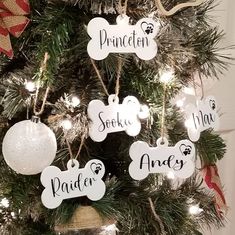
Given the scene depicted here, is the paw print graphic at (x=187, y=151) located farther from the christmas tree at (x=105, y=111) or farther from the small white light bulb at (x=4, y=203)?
the small white light bulb at (x=4, y=203)

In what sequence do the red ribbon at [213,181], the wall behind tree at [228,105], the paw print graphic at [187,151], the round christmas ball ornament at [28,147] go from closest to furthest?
the round christmas ball ornament at [28,147] → the paw print graphic at [187,151] → the red ribbon at [213,181] → the wall behind tree at [228,105]

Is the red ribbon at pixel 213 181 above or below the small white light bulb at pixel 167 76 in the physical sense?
below

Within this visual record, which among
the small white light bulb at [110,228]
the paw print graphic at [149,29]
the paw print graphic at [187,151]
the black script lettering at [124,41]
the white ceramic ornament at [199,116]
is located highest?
the paw print graphic at [149,29]

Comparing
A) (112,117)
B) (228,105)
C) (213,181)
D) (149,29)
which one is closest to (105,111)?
(112,117)

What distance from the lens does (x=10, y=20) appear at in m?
0.63

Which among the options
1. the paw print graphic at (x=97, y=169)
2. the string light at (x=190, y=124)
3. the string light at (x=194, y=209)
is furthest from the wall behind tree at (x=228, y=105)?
the paw print graphic at (x=97, y=169)

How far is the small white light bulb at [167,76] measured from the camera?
28.0 inches

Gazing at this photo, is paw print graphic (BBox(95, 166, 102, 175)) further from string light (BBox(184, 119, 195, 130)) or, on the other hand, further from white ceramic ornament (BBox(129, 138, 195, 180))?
string light (BBox(184, 119, 195, 130))

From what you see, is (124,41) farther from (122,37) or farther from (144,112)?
(144,112)

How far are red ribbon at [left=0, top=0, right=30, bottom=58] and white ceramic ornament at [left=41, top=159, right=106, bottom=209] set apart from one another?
16 centimetres

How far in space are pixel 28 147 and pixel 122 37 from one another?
0.18 m

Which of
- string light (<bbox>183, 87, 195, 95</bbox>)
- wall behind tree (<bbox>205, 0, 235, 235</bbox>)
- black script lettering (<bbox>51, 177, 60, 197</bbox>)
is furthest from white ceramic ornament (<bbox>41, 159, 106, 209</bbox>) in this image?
wall behind tree (<bbox>205, 0, 235, 235</bbox>)

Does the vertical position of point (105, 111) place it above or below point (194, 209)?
above

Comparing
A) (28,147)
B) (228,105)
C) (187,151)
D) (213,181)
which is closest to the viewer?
(28,147)
